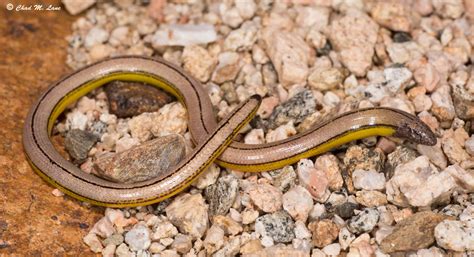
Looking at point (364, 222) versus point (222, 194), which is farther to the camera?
point (222, 194)

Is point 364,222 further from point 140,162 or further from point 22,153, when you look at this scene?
point 22,153

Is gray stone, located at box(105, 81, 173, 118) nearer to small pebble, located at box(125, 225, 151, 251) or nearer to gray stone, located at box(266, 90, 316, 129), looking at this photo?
gray stone, located at box(266, 90, 316, 129)

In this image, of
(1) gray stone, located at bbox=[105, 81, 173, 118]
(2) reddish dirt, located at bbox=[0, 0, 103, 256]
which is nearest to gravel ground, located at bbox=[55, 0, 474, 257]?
(1) gray stone, located at bbox=[105, 81, 173, 118]

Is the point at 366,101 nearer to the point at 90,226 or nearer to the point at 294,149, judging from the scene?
the point at 294,149

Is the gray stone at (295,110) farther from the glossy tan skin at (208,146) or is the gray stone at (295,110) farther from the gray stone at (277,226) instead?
the gray stone at (277,226)

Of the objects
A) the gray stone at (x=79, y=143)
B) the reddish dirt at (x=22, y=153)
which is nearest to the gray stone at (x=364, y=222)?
the reddish dirt at (x=22, y=153)

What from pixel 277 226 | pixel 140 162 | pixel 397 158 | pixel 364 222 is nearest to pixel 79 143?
pixel 140 162

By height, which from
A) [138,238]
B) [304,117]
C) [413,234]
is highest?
[304,117]
